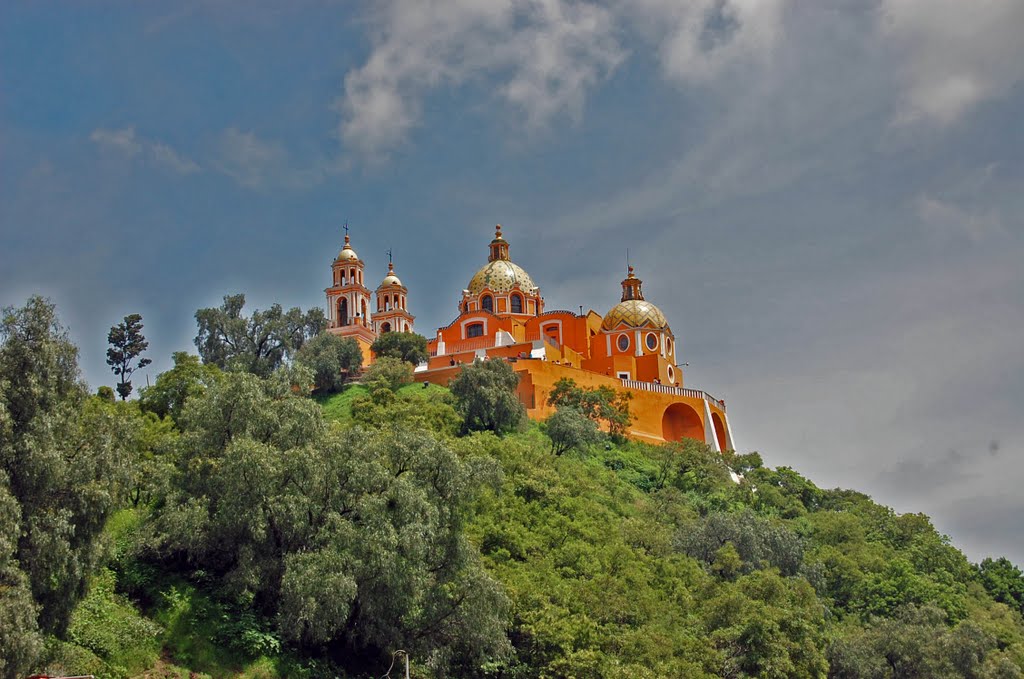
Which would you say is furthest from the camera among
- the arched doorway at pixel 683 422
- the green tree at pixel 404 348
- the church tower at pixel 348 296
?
the church tower at pixel 348 296

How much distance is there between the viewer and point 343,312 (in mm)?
57938

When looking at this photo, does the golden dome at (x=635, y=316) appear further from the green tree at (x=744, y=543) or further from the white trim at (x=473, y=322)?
the green tree at (x=744, y=543)

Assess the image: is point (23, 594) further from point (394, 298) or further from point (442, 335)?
point (394, 298)

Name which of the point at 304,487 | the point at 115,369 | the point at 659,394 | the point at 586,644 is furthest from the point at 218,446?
the point at 659,394

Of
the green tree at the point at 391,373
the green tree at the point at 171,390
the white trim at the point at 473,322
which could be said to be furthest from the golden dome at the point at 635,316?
the green tree at the point at 171,390

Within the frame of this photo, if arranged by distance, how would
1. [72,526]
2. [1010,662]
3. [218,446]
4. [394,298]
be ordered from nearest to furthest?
[72,526], [218,446], [1010,662], [394,298]

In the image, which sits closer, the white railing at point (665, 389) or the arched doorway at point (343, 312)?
the white railing at point (665, 389)

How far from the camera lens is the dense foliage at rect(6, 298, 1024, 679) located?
1709cm

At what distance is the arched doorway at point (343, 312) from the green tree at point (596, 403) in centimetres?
1651

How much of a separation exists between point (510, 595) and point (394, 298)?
37946 millimetres

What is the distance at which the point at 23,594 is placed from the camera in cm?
1559

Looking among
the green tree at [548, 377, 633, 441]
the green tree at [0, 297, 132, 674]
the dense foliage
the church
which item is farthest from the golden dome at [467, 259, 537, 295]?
the green tree at [0, 297, 132, 674]

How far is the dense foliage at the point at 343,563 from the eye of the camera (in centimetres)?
1709

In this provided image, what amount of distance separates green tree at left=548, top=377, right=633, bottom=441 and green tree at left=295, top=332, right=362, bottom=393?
26.2 feet
